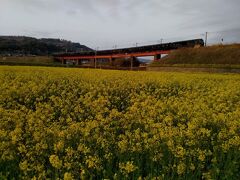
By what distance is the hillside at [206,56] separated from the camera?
6191cm

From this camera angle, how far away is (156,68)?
61.5 metres

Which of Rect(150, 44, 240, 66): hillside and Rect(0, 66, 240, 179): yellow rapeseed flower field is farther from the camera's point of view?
Rect(150, 44, 240, 66): hillside

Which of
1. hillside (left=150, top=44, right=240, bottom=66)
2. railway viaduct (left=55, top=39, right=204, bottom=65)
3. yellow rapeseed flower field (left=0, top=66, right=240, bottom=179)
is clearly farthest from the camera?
railway viaduct (left=55, top=39, right=204, bottom=65)

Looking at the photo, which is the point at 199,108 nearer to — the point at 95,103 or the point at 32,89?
the point at 95,103

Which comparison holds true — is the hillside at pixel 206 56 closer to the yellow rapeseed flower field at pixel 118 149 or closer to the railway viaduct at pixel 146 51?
the railway viaduct at pixel 146 51

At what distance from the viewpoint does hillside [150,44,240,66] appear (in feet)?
203

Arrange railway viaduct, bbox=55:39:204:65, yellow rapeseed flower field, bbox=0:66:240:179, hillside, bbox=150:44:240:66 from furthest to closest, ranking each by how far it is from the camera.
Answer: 1. railway viaduct, bbox=55:39:204:65
2. hillside, bbox=150:44:240:66
3. yellow rapeseed flower field, bbox=0:66:240:179

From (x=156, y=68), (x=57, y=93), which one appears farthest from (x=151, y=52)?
(x=57, y=93)

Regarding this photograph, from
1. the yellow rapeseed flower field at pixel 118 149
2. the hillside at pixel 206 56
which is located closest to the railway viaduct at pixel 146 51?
the hillside at pixel 206 56

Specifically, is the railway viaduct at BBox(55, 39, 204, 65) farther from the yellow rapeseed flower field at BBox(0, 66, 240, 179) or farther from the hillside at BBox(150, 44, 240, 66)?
the yellow rapeseed flower field at BBox(0, 66, 240, 179)

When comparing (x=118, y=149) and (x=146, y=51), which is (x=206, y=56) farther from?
(x=118, y=149)

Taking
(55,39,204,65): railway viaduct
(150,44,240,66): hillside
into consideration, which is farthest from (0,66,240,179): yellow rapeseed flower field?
(55,39,204,65): railway viaduct

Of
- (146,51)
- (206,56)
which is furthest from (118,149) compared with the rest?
(146,51)

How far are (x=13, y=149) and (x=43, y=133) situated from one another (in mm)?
769
